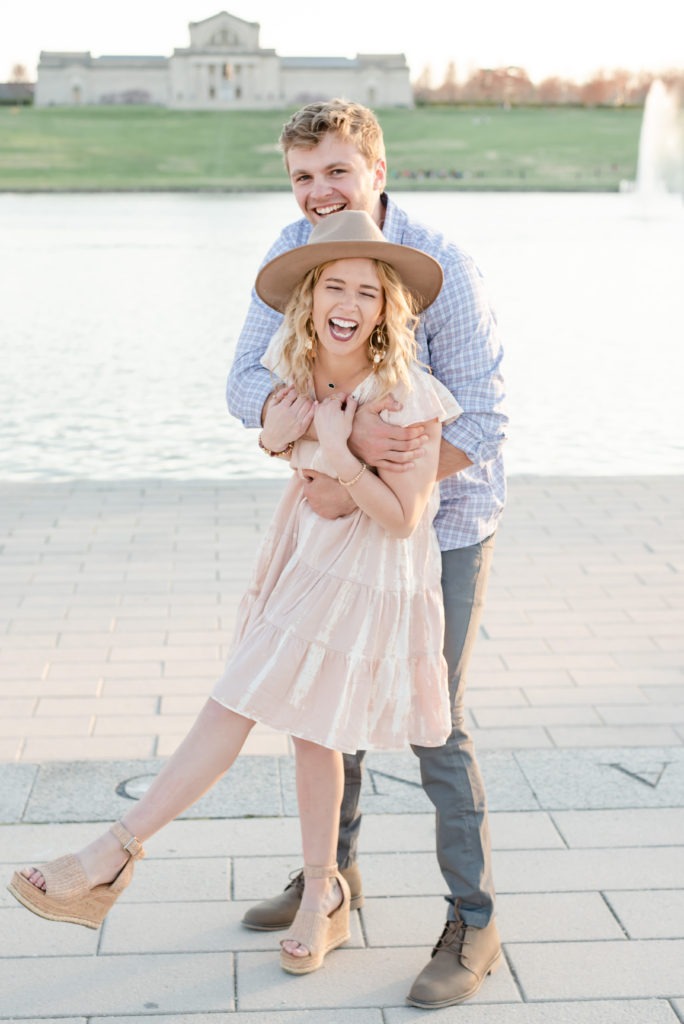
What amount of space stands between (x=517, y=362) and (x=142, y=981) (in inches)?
420

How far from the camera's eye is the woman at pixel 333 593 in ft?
8.61

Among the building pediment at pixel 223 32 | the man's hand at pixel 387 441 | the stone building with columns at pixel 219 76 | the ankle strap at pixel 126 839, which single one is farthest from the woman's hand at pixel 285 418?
the building pediment at pixel 223 32

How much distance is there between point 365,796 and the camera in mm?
3719

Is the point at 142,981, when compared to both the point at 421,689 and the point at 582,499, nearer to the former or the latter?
the point at 421,689

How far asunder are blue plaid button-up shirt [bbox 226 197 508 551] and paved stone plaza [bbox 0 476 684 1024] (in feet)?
2.95

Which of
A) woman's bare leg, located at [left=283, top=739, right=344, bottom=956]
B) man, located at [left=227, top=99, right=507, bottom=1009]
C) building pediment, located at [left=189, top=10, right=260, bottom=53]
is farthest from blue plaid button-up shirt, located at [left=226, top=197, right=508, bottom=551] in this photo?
building pediment, located at [left=189, top=10, right=260, bottom=53]

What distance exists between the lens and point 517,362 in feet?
42.8

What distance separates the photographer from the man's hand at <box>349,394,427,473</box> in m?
2.61

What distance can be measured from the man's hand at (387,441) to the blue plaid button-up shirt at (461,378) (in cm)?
13

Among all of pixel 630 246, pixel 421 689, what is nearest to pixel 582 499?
pixel 421 689

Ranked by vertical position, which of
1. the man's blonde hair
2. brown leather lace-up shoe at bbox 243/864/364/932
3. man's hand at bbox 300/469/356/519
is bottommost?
brown leather lace-up shoe at bbox 243/864/364/932

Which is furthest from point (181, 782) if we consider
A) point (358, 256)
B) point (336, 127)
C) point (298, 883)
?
point (336, 127)

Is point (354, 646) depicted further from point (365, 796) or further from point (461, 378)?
point (365, 796)

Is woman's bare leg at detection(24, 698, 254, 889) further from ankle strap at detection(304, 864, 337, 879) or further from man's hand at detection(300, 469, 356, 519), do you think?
man's hand at detection(300, 469, 356, 519)
